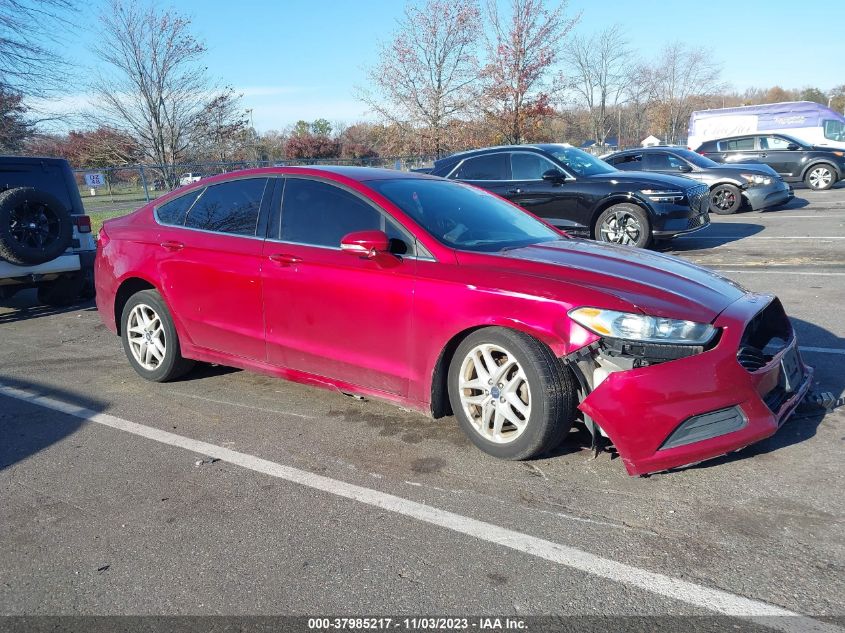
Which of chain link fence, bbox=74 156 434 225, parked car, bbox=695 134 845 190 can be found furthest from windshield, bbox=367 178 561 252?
parked car, bbox=695 134 845 190

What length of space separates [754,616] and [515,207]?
3332mm

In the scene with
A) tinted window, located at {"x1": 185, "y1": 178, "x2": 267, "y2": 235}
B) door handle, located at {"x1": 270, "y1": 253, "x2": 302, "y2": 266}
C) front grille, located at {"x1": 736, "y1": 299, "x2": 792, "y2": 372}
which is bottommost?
front grille, located at {"x1": 736, "y1": 299, "x2": 792, "y2": 372}

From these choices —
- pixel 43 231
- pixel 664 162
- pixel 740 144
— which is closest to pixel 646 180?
pixel 664 162

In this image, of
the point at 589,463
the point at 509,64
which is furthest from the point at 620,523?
the point at 509,64

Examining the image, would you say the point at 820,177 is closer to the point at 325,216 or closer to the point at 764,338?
the point at 764,338

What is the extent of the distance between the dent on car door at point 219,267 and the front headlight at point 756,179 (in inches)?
506

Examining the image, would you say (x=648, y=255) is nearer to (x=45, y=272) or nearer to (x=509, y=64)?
(x=45, y=272)

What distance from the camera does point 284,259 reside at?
176 inches

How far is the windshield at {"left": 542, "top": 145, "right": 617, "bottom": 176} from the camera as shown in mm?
10469

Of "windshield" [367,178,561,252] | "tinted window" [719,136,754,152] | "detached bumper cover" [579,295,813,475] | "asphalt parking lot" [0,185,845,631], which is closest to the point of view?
"asphalt parking lot" [0,185,845,631]

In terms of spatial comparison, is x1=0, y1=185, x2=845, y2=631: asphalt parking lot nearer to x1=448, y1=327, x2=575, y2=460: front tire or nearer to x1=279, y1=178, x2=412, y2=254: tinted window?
x1=448, y1=327, x2=575, y2=460: front tire

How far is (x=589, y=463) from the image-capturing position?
12.0 feet

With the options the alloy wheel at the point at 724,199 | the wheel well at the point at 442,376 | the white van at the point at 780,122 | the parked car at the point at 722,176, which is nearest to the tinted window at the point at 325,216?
the wheel well at the point at 442,376

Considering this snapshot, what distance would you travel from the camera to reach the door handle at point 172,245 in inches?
200
